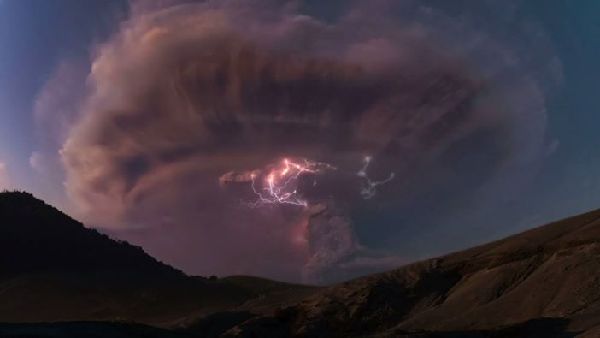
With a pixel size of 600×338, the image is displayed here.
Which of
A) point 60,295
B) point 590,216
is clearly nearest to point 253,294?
point 60,295

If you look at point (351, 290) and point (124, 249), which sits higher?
point (124, 249)

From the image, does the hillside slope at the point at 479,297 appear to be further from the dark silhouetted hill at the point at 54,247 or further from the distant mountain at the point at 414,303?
the dark silhouetted hill at the point at 54,247

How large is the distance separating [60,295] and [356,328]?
6580cm

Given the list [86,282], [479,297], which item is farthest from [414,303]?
[86,282]

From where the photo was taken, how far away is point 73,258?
11725 centimetres

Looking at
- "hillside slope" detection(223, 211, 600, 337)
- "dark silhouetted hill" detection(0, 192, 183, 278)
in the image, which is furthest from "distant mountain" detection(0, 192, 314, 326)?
"hillside slope" detection(223, 211, 600, 337)

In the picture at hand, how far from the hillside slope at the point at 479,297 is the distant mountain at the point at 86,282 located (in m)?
19.7

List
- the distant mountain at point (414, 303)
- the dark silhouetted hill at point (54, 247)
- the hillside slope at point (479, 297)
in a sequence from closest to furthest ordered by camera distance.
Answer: the distant mountain at point (414, 303), the hillside slope at point (479, 297), the dark silhouetted hill at point (54, 247)

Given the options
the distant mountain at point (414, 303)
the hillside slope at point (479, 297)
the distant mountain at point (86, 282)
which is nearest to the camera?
the distant mountain at point (414, 303)

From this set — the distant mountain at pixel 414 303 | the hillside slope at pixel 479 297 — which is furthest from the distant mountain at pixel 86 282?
the hillside slope at pixel 479 297

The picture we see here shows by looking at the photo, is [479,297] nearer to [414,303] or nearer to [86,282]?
[414,303]

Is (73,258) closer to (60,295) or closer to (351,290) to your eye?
(60,295)

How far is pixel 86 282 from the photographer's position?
102000 millimetres

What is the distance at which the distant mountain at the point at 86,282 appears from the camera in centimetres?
8462
